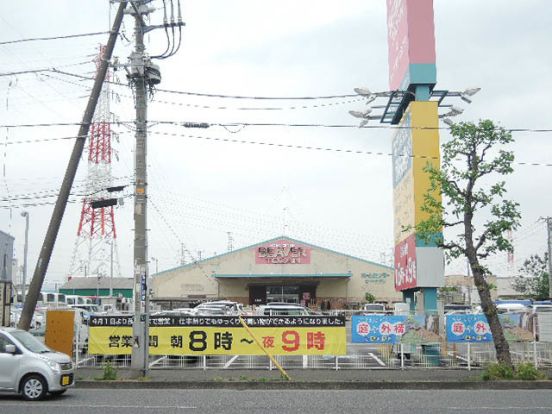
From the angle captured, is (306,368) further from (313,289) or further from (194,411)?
(313,289)

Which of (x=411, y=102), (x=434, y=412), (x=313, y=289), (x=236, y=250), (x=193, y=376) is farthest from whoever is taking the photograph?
(x=313, y=289)

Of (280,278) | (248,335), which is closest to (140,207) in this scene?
(248,335)

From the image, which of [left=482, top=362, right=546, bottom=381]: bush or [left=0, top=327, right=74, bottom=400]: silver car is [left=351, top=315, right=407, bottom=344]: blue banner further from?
[left=0, top=327, right=74, bottom=400]: silver car

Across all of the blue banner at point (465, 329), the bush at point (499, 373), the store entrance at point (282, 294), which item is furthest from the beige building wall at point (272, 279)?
the bush at point (499, 373)

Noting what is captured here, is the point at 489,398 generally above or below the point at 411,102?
below

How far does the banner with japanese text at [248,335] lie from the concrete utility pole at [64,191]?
3510 millimetres

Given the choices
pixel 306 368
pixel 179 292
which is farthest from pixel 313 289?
pixel 306 368

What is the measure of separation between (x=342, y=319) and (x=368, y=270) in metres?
46.1

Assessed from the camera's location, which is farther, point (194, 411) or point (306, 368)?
point (306, 368)

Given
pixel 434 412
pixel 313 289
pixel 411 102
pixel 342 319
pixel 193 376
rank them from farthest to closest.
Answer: pixel 313 289, pixel 411 102, pixel 342 319, pixel 193 376, pixel 434 412

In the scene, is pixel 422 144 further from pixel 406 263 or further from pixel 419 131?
pixel 406 263

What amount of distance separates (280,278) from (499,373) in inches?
1897

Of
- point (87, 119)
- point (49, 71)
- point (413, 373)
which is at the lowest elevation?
point (413, 373)

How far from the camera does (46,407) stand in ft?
39.4
